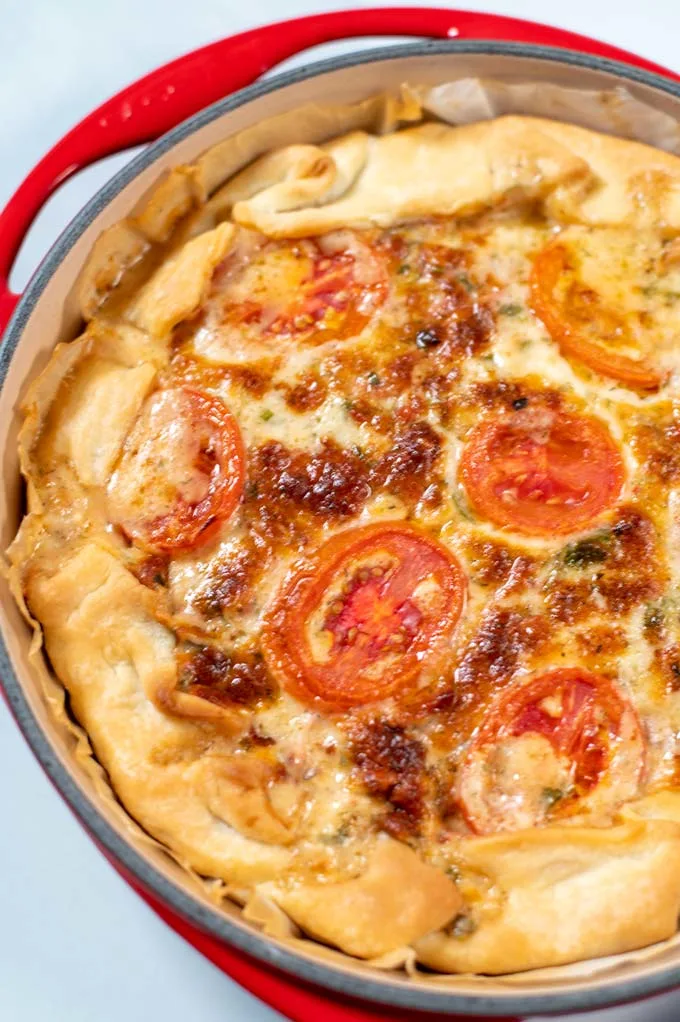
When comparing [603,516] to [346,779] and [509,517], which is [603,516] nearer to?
[509,517]

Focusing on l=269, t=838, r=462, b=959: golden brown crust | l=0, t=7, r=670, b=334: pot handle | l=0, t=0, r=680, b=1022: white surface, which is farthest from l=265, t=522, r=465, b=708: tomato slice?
l=0, t=7, r=670, b=334: pot handle

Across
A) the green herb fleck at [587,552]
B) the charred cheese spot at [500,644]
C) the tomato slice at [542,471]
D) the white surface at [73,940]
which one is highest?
the tomato slice at [542,471]

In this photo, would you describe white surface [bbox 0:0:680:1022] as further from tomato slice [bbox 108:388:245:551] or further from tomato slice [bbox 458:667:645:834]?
tomato slice [bbox 108:388:245:551]

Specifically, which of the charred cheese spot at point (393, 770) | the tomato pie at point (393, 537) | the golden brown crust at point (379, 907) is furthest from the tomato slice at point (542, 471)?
the golden brown crust at point (379, 907)

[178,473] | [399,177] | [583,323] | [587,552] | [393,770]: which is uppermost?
[399,177]

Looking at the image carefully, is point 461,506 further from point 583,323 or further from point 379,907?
point 379,907

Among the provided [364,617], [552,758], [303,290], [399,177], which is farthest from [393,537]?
[399,177]

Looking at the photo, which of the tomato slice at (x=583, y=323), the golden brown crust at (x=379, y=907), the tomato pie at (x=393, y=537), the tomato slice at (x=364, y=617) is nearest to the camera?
the golden brown crust at (x=379, y=907)

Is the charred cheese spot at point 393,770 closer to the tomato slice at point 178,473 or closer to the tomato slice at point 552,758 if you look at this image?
the tomato slice at point 552,758
